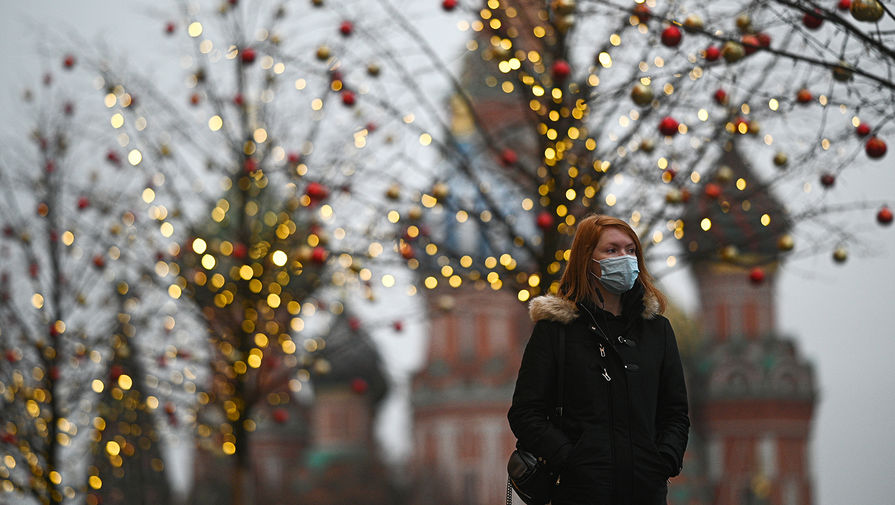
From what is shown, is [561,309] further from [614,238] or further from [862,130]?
[862,130]

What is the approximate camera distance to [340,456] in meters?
31.8

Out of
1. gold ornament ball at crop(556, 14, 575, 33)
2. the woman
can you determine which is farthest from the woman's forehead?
gold ornament ball at crop(556, 14, 575, 33)

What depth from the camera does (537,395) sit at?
143 inches

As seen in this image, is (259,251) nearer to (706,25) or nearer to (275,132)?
(275,132)

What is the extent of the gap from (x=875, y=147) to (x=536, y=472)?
308cm

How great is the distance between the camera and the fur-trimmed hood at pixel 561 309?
369 cm

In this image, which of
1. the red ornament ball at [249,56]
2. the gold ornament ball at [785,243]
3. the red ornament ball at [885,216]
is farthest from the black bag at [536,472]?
the red ornament ball at [249,56]

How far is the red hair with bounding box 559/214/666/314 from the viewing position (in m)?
3.74

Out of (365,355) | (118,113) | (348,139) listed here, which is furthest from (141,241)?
(365,355)

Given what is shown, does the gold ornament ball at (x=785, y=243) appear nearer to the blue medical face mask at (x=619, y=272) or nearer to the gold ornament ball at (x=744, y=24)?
the gold ornament ball at (x=744, y=24)

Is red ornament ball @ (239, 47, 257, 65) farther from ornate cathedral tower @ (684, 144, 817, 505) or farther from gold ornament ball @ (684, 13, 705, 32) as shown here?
ornate cathedral tower @ (684, 144, 817, 505)

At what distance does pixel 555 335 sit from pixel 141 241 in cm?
750

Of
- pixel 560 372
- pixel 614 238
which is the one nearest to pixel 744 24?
pixel 614 238

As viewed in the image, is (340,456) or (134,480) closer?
(134,480)
